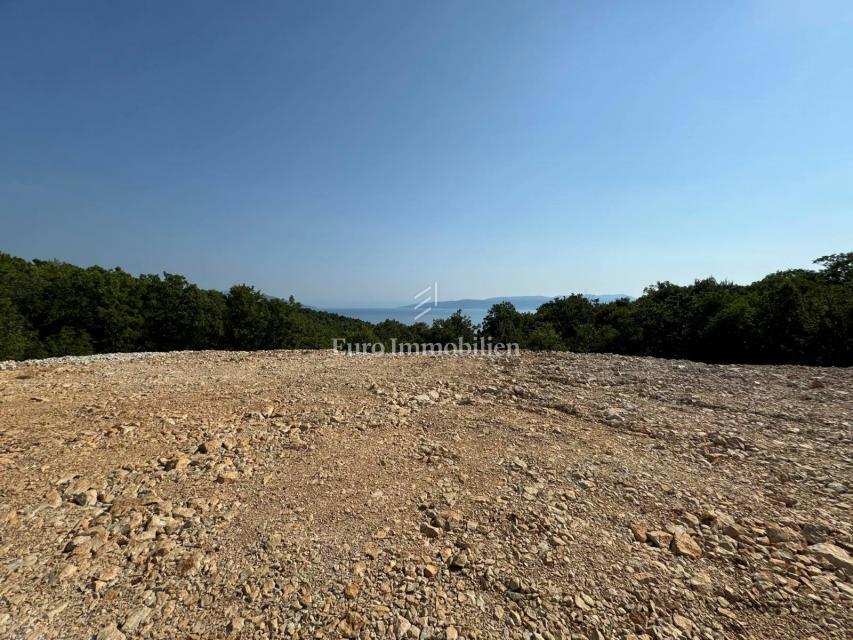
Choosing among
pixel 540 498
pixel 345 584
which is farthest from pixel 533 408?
pixel 345 584

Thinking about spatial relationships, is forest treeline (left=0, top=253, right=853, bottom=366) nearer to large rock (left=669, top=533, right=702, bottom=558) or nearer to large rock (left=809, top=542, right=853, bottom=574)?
large rock (left=809, top=542, right=853, bottom=574)

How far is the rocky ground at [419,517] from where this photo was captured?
2.12 meters

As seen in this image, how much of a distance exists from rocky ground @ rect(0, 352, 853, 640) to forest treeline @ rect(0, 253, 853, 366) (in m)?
10.4

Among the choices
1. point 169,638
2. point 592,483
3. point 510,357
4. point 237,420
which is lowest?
point 169,638

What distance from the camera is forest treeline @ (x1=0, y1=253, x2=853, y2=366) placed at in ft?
46.8

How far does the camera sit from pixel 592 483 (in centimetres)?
350

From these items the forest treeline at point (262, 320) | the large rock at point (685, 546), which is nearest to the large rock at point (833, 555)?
the large rock at point (685, 546)

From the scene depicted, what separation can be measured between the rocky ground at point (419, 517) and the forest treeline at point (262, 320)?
1040 centimetres

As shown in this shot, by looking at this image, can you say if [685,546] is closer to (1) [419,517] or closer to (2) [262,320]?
(1) [419,517]

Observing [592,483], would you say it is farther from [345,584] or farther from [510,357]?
[510,357]

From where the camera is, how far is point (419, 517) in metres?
3.01

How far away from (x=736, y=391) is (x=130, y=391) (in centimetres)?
1119

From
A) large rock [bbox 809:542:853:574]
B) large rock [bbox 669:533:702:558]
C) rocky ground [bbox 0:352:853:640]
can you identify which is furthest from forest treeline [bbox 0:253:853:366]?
large rock [bbox 669:533:702:558]

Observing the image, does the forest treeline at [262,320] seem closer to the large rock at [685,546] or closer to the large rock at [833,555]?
the large rock at [833,555]
